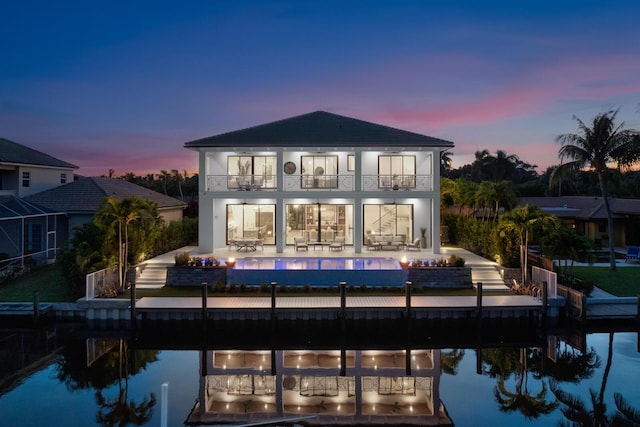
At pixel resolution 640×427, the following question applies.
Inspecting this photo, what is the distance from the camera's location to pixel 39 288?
1958cm

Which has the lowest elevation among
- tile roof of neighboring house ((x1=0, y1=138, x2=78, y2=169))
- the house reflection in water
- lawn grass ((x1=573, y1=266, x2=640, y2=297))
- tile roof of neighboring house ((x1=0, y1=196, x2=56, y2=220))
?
the house reflection in water

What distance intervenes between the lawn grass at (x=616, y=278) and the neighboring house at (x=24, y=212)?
26.4 meters

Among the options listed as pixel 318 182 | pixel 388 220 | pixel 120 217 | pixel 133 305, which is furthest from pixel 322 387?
pixel 388 220

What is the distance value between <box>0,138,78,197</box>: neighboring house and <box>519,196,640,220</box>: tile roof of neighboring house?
3301 cm

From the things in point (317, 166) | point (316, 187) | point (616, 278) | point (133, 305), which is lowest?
point (133, 305)

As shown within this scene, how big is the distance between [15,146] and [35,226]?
888 centimetres

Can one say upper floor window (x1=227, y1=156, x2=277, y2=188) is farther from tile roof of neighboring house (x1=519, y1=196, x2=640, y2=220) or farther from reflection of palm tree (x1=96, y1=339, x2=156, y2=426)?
tile roof of neighboring house (x1=519, y1=196, x2=640, y2=220)

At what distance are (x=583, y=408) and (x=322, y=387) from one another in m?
6.24

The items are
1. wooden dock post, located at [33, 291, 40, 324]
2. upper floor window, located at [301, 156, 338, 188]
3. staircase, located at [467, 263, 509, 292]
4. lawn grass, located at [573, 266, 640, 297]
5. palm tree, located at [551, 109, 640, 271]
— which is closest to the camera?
Answer: wooden dock post, located at [33, 291, 40, 324]

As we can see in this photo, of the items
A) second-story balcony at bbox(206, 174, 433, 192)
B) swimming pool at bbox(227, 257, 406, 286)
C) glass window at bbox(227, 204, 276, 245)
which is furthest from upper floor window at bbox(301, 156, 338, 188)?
swimming pool at bbox(227, 257, 406, 286)

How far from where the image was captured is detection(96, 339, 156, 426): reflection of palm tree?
10047 millimetres

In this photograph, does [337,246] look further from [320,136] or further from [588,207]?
[588,207]

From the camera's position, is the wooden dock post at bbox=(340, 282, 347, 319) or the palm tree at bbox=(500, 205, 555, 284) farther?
the palm tree at bbox=(500, 205, 555, 284)

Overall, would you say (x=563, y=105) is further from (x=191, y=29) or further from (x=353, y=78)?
(x=191, y=29)
